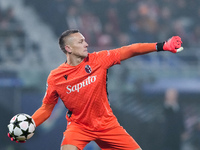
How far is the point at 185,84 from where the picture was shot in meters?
8.90

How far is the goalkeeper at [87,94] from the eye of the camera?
14.7 ft

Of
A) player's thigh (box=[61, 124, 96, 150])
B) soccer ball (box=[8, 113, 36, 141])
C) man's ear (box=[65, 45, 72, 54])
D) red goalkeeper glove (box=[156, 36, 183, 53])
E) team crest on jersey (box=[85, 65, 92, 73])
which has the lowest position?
player's thigh (box=[61, 124, 96, 150])

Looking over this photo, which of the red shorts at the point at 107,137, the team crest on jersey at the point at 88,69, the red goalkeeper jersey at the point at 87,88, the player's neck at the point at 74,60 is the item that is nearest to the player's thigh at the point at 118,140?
the red shorts at the point at 107,137

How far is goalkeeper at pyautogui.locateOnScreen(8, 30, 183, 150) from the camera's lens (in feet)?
14.7

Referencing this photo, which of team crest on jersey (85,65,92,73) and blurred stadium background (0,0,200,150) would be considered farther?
blurred stadium background (0,0,200,150)

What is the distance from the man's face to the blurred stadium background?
4215 millimetres

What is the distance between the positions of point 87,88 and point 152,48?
896mm

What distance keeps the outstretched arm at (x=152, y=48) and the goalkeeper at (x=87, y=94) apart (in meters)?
0.01

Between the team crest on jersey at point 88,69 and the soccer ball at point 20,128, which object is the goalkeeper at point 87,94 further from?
the soccer ball at point 20,128

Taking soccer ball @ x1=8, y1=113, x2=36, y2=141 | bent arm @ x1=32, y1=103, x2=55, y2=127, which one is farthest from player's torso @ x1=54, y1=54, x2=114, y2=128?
soccer ball @ x1=8, y1=113, x2=36, y2=141

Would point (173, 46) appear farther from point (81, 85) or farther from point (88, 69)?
point (81, 85)

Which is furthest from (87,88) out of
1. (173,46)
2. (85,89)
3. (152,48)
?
(173,46)

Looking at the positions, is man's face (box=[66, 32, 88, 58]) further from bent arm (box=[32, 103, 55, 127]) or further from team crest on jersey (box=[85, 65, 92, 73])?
bent arm (box=[32, 103, 55, 127])

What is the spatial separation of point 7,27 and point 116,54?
231 inches
